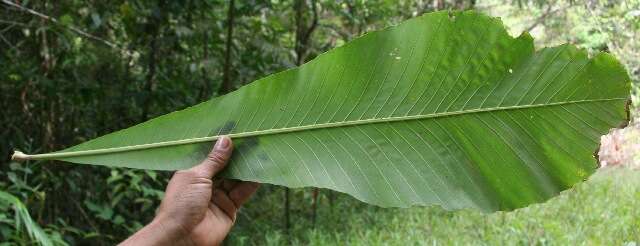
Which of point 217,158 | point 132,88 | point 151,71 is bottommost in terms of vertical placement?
point 132,88

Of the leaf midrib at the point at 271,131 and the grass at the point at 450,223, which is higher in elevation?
the leaf midrib at the point at 271,131

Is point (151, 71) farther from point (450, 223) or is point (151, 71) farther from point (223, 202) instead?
point (450, 223)

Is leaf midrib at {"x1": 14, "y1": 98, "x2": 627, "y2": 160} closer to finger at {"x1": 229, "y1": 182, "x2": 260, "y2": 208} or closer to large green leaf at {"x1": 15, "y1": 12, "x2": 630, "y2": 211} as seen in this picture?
large green leaf at {"x1": 15, "y1": 12, "x2": 630, "y2": 211}

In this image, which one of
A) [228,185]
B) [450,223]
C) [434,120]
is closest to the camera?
[434,120]

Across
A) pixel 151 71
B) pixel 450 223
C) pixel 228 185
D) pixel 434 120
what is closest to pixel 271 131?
pixel 434 120

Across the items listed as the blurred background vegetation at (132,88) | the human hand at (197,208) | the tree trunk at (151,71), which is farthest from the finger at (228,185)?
the tree trunk at (151,71)

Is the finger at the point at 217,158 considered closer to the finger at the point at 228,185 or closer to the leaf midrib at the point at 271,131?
the leaf midrib at the point at 271,131

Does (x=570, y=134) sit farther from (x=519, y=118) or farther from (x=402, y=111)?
(x=402, y=111)

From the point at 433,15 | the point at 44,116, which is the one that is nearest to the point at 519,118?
the point at 433,15
